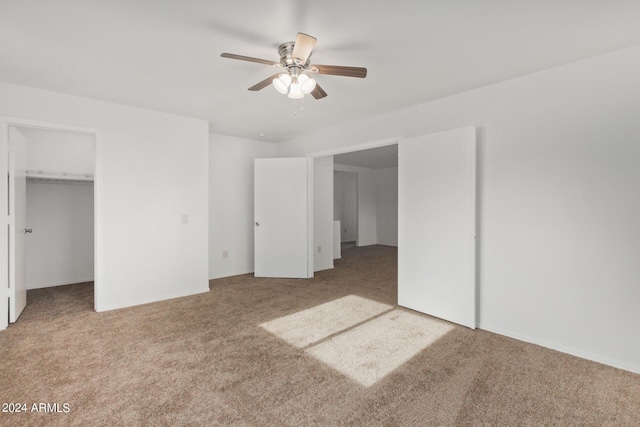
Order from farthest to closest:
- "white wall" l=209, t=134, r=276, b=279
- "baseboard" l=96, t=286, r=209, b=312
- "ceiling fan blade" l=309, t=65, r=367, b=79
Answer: "white wall" l=209, t=134, r=276, b=279, "baseboard" l=96, t=286, r=209, b=312, "ceiling fan blade" l=309, t=65, r=367, b=79

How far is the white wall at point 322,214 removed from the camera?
576cm

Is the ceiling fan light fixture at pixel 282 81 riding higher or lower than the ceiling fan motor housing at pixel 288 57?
lower

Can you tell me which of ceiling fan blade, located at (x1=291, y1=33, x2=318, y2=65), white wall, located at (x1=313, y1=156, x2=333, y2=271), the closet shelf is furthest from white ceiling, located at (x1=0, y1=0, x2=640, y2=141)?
white wall, located at (x1=313, y1=156, x2=333, y2=271)

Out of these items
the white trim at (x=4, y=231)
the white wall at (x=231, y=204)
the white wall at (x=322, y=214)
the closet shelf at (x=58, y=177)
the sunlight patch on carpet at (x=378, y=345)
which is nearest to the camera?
the sunlight patch on carpet at (x=378, y=345)

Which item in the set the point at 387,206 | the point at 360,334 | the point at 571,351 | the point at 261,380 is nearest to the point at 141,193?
the point at 261,380

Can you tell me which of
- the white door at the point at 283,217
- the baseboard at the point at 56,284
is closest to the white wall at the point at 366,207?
the white door at the point at 283,217

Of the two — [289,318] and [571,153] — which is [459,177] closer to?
[571,153]

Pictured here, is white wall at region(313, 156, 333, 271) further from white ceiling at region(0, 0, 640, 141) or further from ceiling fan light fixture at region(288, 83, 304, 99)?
ceiling fan light fixture at region(288, 83, 304, 99)

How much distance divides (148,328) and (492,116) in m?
3.92

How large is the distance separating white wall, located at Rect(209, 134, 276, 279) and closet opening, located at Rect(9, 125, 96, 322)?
5.60 feet

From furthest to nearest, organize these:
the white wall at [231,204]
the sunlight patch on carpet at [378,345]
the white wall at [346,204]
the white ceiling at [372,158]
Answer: the white wall at [346,204]
the white ceiling at [372,158]
the white wall at [231,204]
the sunlight patch on carpet at [378,345]

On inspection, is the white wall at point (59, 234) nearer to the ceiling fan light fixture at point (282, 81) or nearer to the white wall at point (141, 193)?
the white wall at point (141, 193)

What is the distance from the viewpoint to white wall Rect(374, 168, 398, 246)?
9.04 m

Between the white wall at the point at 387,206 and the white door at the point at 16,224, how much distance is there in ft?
25.6
